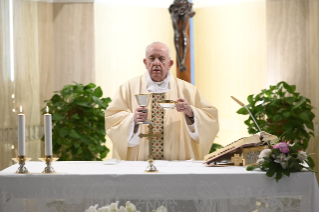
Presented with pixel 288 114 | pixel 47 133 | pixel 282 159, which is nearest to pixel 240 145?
pixel 282 159

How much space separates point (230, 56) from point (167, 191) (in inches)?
180

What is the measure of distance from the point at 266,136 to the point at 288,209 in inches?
22.2

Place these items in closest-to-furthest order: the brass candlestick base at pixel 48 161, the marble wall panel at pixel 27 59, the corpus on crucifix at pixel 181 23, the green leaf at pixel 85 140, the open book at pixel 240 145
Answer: the brass candlestick base at pixel 48 161 → the open book at pixel 240 145 → the green leaf at pixel 85 140 → the marble wall panel at pixel 27 59 → the corpus on crucifix at pixel 181 23

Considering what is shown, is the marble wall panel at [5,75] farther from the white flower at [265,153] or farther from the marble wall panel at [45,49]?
the white flower at [265,153]

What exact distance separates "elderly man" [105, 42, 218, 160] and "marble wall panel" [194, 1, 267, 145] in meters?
2.68

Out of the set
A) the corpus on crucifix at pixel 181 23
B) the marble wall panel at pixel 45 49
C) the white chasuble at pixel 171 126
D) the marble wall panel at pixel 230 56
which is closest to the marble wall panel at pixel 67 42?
the marble wall panel at pixel 45 49

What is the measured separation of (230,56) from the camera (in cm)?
720

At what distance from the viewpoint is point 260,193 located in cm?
292

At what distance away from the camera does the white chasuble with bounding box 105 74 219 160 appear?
3.99 meters

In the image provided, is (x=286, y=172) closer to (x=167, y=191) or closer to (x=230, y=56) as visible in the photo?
(x=167, y=191)

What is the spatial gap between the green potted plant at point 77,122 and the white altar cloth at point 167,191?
8.59ft

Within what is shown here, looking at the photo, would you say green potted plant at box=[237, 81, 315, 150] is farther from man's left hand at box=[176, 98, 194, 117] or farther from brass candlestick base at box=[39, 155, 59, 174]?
brass candlestick base at box=[39, 155, 59, 174]

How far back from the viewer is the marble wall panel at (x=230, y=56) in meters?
6.74

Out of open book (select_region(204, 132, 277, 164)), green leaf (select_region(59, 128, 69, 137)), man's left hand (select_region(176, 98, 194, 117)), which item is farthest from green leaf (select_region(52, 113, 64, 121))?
open book (select_region(204, 132, 277, 164))
